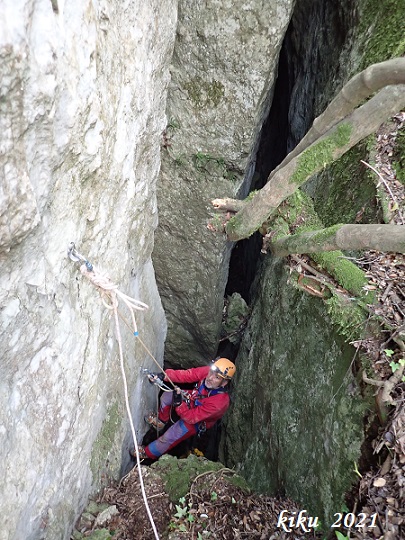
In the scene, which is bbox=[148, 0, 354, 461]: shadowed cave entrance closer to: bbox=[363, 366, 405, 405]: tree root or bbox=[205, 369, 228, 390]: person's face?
bbox=[205, 369, 228, 390]: person's face

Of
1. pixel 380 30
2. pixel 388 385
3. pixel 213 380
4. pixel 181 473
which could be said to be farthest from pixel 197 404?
pixel 380 30

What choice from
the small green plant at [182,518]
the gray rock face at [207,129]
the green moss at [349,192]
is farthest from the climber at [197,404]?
the green moss at [349,192]

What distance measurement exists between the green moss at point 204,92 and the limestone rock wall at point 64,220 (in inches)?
47.2

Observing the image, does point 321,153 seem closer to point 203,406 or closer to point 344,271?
point 344,271

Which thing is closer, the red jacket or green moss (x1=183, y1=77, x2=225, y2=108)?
green moss (x1=183, y1=77, x2=225, y2=108)

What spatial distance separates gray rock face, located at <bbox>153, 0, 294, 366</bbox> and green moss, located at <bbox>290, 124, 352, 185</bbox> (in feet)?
9.56

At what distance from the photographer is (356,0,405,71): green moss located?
4871 mm

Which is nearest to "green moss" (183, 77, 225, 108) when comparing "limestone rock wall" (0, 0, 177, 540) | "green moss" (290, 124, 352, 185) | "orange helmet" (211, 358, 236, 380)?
"limestone rock wall" (0, 0, 177, 540)

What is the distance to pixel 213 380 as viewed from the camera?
6.06m

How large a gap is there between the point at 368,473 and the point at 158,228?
16.2 ft

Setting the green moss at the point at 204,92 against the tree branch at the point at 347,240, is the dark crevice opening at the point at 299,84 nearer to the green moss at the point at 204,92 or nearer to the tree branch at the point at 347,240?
the green moss at the point at 204,92

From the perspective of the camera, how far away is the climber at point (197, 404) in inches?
238

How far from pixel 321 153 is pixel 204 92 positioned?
3227mm

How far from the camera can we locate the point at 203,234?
22.8 feet
